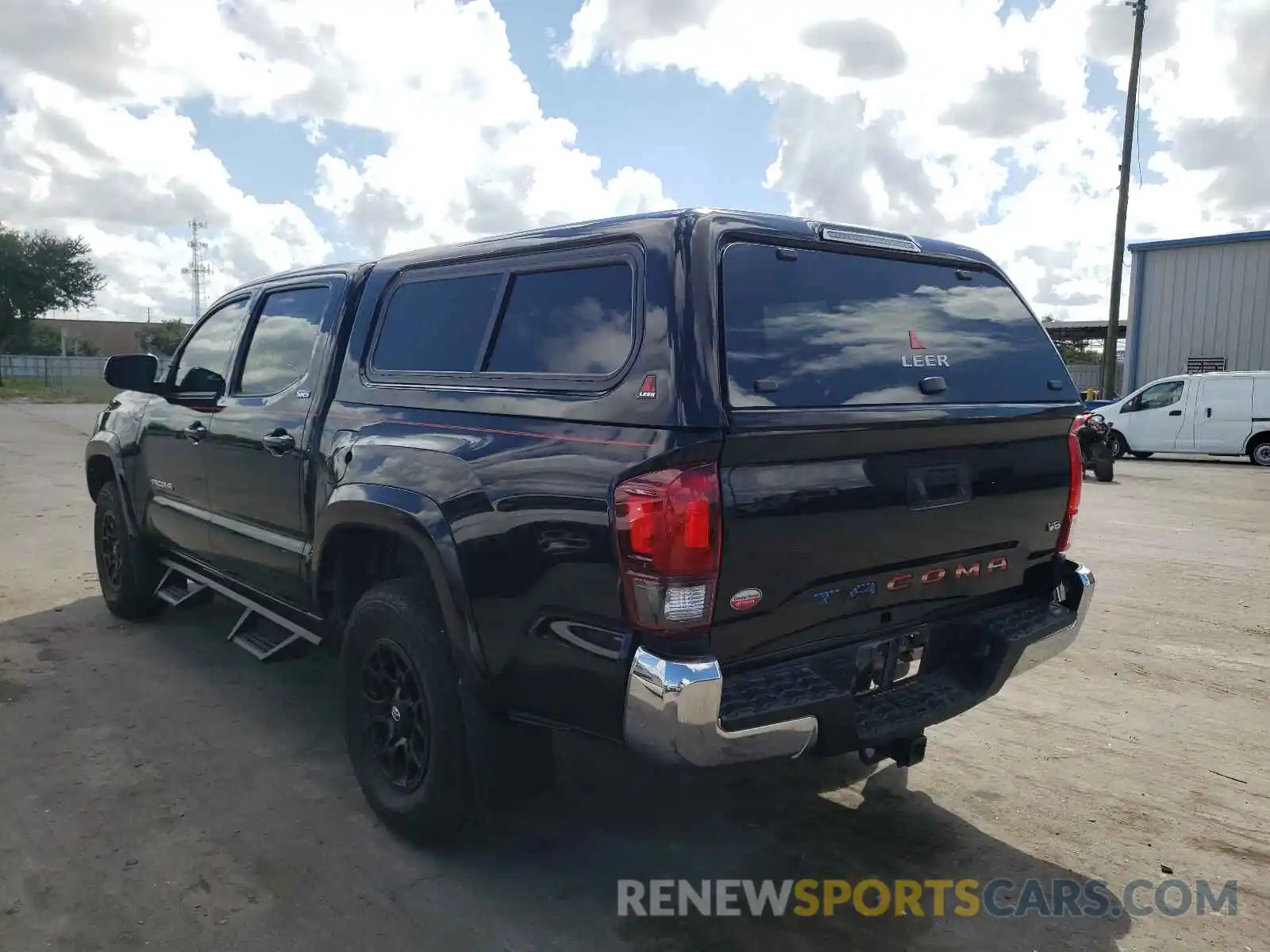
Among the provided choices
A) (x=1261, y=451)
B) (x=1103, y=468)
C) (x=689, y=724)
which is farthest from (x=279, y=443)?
(x=1261, y=451)

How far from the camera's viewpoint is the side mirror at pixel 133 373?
519cm

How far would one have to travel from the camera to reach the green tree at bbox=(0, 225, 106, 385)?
Result: 164ft

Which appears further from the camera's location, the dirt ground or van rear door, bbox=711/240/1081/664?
the dirt ground

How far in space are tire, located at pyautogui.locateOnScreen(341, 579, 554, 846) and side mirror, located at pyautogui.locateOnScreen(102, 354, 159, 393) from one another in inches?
101

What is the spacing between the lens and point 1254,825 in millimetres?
3541

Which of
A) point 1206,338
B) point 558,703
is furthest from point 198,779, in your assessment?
point 1206,338

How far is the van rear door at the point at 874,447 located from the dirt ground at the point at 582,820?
867 mm

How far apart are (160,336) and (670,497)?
96.3 metres

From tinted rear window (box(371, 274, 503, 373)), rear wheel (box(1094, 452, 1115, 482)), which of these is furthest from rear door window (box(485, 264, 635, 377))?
Answer: rear wheel (box(1094, 452, 1115, 482))

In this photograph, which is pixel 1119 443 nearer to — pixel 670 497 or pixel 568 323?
pixel 568 323

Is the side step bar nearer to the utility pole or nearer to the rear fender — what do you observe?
the rear fender

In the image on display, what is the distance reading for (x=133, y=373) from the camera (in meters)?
5.26

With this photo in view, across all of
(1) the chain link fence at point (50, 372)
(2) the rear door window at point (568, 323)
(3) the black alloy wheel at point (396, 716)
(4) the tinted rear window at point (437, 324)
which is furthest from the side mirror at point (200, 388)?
(1) the chain link fence at point (50, 372)

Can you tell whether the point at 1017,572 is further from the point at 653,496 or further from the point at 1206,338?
the point at 1206,338
